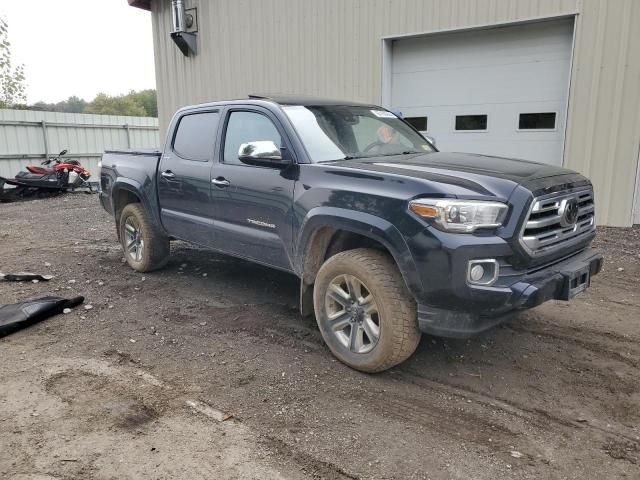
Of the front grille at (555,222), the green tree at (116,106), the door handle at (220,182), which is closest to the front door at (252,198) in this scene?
the door handle at (220,182)

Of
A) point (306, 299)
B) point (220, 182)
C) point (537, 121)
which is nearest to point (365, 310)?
point (306, 299)

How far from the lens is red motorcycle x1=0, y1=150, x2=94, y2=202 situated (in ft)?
46.1

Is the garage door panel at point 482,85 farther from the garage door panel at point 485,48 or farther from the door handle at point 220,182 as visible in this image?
the door handle at point 220,182

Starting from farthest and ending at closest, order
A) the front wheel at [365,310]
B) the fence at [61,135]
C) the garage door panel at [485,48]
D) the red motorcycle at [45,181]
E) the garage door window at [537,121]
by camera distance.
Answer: the fence at [61,135] < the red motorcycle at [45,181] < the garage door window at [537,121] < the garage door panel at [485,48] < the front wheel at [365,310]

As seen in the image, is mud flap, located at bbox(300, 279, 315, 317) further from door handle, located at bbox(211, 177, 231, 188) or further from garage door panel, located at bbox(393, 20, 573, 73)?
garage door panel, located at bbox(393, 20, 573, 73)

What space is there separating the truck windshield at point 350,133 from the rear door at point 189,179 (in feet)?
3.62

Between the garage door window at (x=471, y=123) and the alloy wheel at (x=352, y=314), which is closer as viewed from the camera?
the alloy wheel at (x=352, y=314)

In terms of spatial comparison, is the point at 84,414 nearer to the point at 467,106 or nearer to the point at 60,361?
the point at 60,361

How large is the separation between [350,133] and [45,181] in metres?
12.5

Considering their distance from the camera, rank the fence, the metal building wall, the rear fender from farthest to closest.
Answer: the fence < the metal building wall < the rear fender

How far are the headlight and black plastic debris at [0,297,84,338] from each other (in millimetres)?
3683

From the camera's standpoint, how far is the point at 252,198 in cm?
435

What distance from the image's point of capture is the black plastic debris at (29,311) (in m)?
4.48

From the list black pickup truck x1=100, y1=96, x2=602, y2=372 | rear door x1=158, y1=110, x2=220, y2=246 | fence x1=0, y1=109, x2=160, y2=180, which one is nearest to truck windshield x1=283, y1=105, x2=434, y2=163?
black pickup truck x1=100, y1=96, x2=602, y2=372
